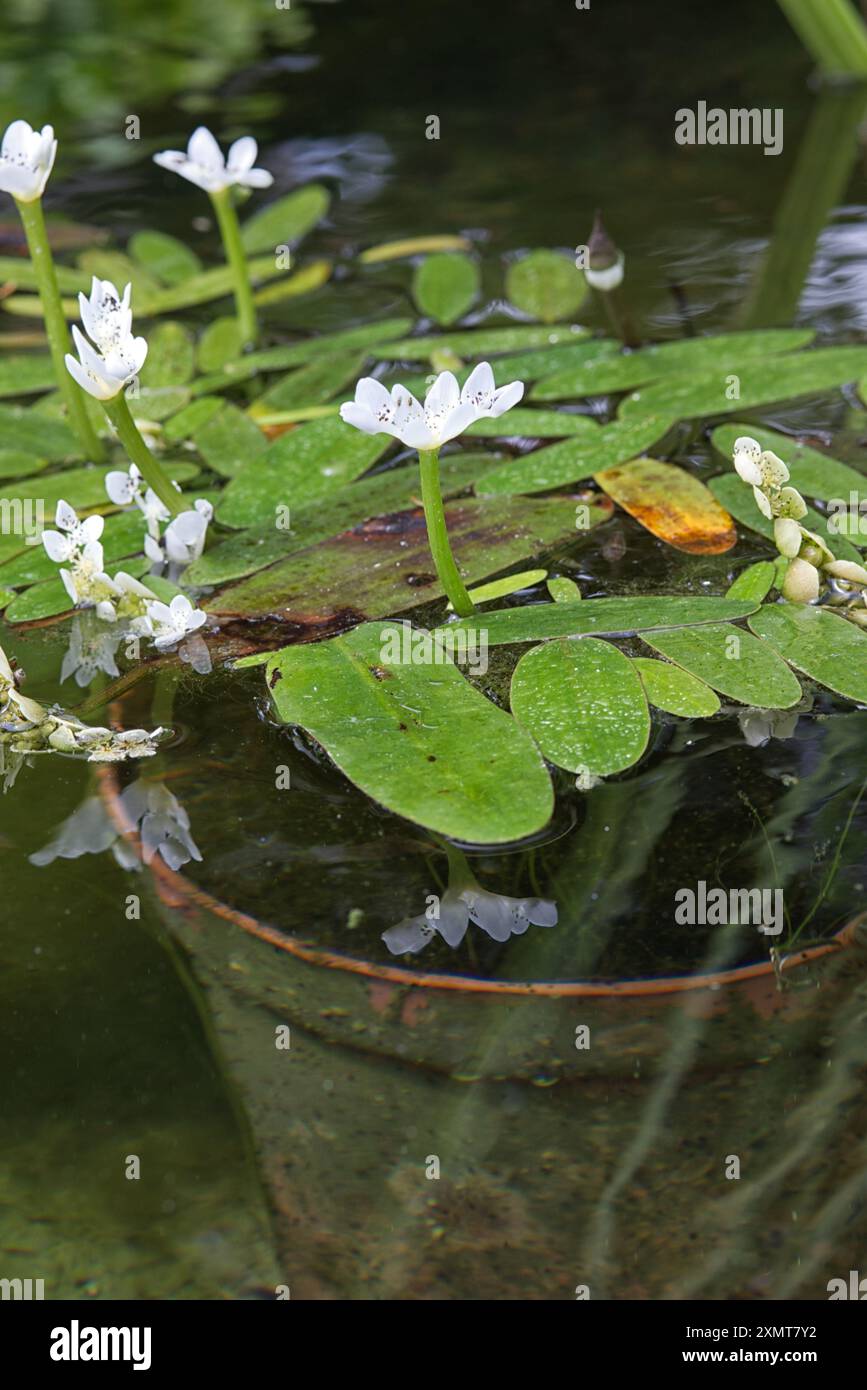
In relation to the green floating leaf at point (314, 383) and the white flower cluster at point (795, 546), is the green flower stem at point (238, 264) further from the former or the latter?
the white flower cluster at point (795, 546)

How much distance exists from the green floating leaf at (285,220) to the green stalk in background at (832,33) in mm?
1594

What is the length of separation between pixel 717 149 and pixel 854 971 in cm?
292

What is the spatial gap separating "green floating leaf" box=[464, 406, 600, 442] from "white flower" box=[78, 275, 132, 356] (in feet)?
2.21

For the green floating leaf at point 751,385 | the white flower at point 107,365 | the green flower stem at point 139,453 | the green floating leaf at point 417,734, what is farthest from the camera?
the green floating leaf at point 751,385

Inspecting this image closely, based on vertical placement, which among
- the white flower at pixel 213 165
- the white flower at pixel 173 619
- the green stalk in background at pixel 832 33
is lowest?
the white flower at pixel 173 619

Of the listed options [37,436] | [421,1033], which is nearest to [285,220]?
[37,436]

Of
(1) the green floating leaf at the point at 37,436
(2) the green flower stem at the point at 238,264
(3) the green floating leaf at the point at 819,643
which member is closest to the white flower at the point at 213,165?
(2) the green flower stem at the point at 238,264

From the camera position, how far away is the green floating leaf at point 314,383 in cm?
238

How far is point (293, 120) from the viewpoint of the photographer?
388cm

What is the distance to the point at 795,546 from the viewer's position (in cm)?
169

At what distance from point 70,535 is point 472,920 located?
90cm

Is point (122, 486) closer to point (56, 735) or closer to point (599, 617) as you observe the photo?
point (56, 735)

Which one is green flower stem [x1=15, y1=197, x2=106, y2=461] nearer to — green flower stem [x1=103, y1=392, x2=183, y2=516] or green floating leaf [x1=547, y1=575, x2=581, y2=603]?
green flower stem [x1=103, y1=392, x2=183, y2=516]

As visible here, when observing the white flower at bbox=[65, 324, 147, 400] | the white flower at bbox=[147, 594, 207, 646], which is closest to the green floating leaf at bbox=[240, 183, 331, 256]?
the white flower at bbox=[65, 324, 147, 400]
